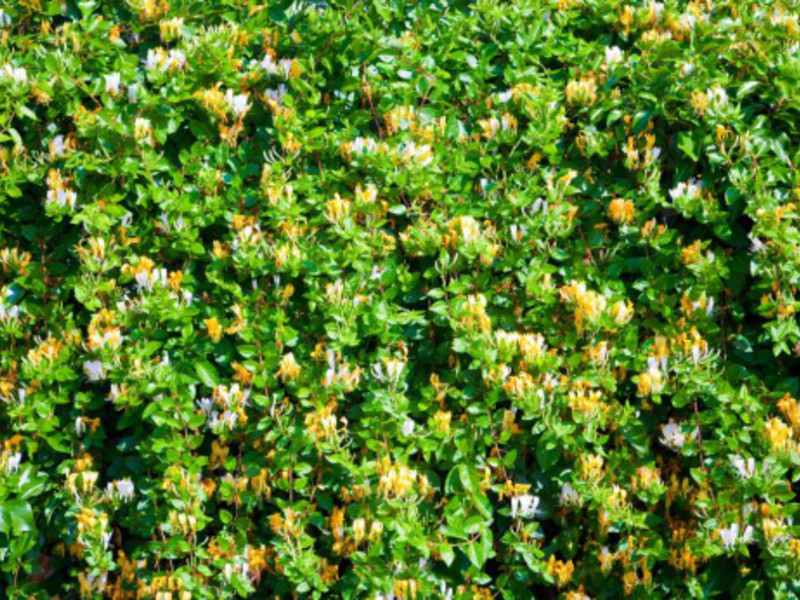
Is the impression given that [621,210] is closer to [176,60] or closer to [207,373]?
[207,373]

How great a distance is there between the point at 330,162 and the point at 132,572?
54.1 inches

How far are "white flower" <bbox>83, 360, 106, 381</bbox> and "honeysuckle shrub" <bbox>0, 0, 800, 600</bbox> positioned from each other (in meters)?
0.05

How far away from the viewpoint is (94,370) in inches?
122

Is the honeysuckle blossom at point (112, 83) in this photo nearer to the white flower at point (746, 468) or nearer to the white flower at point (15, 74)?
the white flower at point (15, 74)

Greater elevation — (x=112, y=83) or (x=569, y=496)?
(x=112, y=83)

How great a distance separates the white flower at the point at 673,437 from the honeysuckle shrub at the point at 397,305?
11 millimetres

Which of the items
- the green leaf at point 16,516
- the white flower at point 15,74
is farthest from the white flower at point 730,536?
the white flower at point 15,74

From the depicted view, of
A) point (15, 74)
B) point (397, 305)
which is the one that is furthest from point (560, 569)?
point (15, 74)

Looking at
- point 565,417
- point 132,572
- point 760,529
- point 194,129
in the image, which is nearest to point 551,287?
point 565,417

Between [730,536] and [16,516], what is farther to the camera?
[16,516]

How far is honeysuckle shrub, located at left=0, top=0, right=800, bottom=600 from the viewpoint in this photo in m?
3.03

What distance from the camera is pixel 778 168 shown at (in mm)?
3367

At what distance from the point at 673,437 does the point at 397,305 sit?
873 millimetres

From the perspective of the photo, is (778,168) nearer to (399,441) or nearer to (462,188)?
(462,188)
